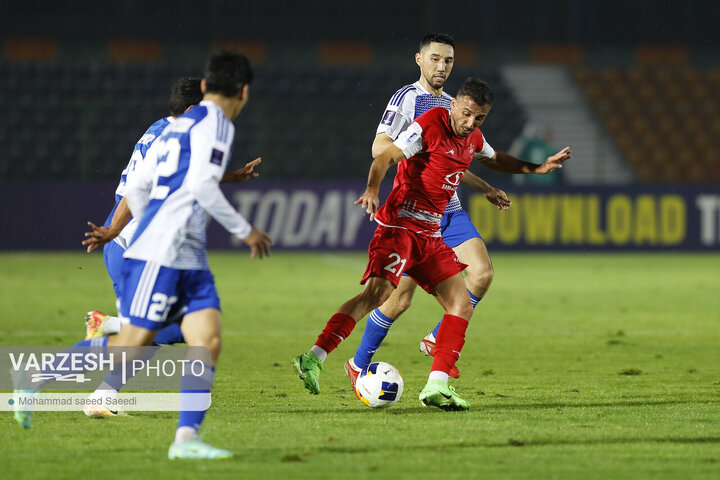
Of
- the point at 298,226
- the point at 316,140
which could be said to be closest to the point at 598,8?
the point at 316,140

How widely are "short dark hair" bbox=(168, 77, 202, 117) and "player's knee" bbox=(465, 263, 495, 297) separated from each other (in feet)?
8.24

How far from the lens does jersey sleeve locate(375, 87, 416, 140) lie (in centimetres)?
720

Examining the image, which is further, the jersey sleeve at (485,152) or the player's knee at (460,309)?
the jersey sleeve at (485,152)

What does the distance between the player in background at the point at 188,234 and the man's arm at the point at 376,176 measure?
3.43 ft

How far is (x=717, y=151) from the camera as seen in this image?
27.5 m

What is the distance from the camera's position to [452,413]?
6055 millimetres

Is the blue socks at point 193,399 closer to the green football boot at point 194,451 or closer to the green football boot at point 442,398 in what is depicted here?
the green football boot at point 194,451

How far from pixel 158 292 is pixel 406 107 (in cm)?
303

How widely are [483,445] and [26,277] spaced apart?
493 inches

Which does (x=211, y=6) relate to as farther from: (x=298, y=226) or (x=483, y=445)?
(x=483, y=445)

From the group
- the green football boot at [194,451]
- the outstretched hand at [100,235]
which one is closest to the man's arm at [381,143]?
the outstretched hand at [100,235]

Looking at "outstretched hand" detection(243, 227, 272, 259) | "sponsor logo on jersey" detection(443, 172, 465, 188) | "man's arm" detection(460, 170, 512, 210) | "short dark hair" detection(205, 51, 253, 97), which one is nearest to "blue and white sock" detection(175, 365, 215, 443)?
"outstretched hand" detection(243, 227, 272, 259)

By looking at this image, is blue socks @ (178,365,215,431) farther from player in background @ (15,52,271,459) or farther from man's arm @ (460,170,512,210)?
man's arm @ (460,170,512,210)

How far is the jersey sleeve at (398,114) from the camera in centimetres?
720
